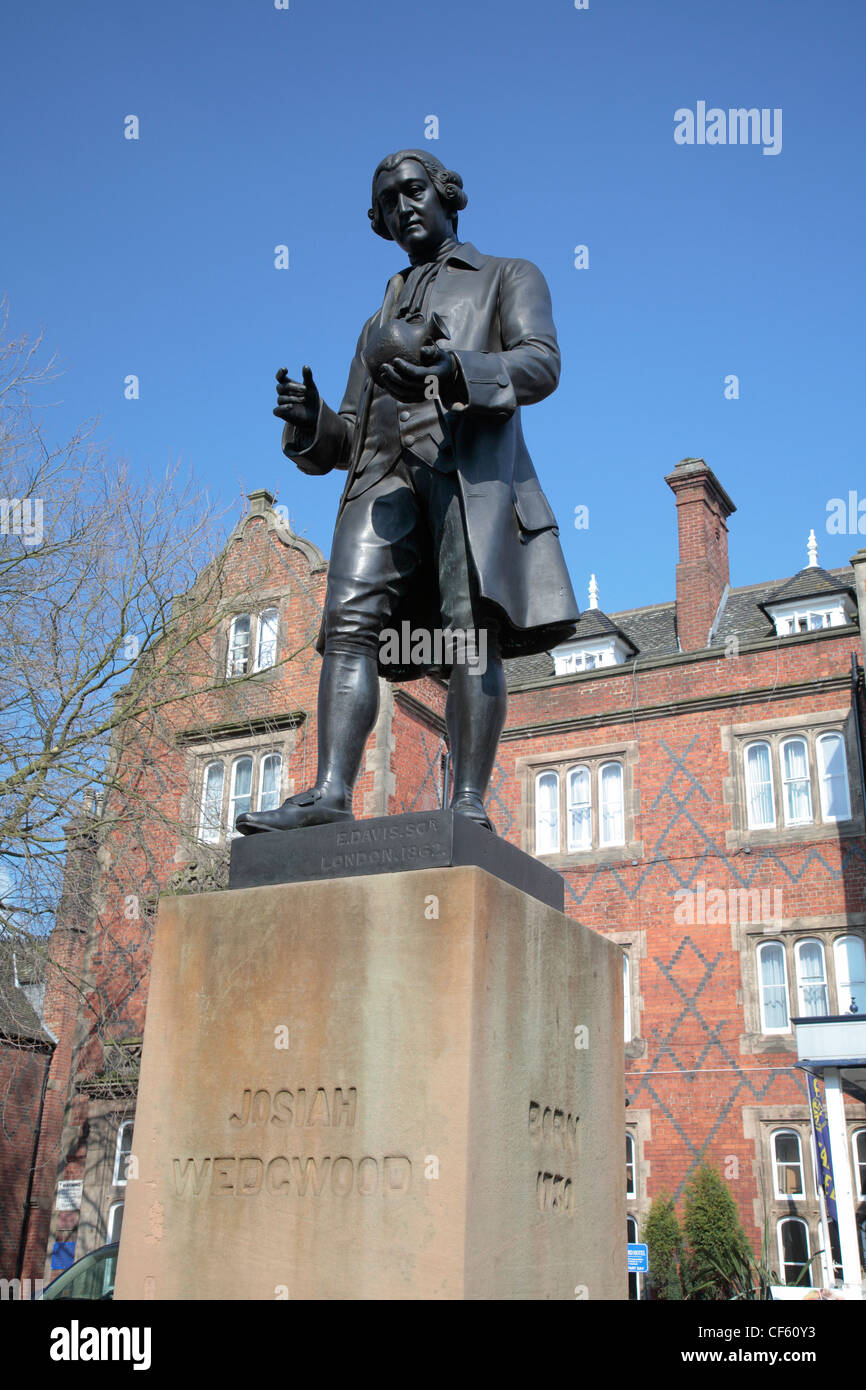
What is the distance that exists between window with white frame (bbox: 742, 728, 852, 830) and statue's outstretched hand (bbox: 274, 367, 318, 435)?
17.1m

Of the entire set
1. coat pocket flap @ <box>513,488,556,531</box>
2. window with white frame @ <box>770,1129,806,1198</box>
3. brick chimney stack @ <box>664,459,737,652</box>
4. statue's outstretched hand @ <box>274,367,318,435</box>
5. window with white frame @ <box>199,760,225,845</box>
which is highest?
brick chimney stack @ <box>664,459,737,652</box>

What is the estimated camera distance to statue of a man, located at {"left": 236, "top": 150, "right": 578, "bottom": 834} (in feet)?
12.4

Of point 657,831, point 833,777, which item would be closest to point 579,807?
point 657,831

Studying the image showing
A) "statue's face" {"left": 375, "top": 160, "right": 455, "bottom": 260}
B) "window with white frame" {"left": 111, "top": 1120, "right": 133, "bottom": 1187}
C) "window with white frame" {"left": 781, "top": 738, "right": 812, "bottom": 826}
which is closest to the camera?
"statue's face" {"left": 375, "top": 160, "right": 455, "bottom": 260}

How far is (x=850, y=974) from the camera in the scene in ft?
61.9

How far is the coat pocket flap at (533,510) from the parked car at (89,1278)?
455 inches

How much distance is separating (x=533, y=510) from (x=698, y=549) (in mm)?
21703

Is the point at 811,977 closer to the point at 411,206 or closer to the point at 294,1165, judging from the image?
the point at 411,206

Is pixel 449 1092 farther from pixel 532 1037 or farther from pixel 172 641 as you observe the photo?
pixel 172 641

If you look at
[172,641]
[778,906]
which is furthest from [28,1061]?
[778,906]

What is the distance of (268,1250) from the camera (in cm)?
300

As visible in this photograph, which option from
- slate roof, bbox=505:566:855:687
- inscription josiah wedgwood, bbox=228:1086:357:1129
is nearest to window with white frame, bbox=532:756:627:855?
slate roof, bbox=505:566:855:687

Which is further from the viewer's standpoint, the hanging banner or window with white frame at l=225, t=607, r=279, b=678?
window with white frame at l=225, t=607, r=279, b=678

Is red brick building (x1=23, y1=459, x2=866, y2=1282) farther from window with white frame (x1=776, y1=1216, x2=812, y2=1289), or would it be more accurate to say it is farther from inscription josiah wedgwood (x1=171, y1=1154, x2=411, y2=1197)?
inscription josiah wedgwood (x1=171, y1=1154, x2=411, y2=1197)
